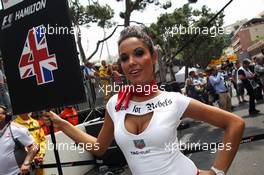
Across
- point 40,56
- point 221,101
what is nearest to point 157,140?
point 40,56

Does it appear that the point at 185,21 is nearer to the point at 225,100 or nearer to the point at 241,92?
the point at 241,92

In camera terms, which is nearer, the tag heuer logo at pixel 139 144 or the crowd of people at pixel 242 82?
the tag heuer logo at pixel 139 144

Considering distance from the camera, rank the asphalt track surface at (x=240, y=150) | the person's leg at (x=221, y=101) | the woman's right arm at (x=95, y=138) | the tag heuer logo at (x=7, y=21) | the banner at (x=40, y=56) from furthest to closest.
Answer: the person's leg at (x=221, y=101)
the asphalt track surface at (x=240, y=150)
the tag heuer logo at (x=7, y=21)
the banner at (x=40, y=56)
the woman's right arm at (x=95, y=138)

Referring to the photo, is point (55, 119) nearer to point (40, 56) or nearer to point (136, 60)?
point (40, 56)

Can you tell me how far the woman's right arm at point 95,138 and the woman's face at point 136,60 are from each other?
0.34 m

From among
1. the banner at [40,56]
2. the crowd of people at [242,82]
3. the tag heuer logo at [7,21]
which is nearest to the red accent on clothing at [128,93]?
the banner at [40,56]

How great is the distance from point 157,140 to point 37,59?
115cm

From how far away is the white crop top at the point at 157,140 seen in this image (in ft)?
6.22

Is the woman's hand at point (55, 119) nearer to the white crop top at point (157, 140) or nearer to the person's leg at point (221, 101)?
the white crop top at point (157, 140)

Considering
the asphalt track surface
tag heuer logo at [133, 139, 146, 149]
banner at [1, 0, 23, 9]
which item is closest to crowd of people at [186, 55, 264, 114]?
the asphalt track surface

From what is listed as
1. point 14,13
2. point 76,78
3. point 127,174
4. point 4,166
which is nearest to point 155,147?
point 76,78

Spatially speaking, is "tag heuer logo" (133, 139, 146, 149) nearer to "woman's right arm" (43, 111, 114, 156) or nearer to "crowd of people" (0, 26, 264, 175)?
"crowd of people" (0, 26, 264, 175)

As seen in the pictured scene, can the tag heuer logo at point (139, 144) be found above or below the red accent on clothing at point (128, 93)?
below

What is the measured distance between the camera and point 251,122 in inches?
398
